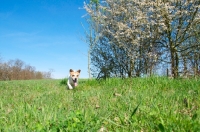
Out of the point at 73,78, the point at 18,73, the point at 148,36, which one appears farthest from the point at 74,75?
the point at 18,73

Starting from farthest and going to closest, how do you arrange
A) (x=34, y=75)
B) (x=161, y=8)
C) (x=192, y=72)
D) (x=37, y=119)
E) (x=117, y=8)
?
(x=34, y=75), (x=117, y=8), (x=161, y=8), (x=192, y=72), (x=37, y=119)

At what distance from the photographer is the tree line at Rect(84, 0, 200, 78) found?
49.3 ft

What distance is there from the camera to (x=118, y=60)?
1855cm

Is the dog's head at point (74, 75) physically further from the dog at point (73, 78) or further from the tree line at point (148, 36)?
the tree line at point (148, 36)

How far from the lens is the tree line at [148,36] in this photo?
15.0 m

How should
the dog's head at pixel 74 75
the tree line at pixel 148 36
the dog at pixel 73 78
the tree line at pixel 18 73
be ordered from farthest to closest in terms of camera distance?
the tree line at pixel 18 73 → the tree line at pixel 148 36 → the dog's head at pixel 74 75 → the dog at pixel 73 78

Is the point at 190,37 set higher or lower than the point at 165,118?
higher

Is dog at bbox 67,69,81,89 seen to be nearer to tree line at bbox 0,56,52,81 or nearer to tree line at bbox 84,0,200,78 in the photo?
tree line at bbox 84,0,200,78

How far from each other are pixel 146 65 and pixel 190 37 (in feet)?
11.3

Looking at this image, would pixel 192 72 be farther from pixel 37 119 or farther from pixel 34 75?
pixel 34 75

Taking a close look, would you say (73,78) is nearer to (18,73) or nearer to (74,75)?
(74,75)

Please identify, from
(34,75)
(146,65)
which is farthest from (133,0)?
(34,75)

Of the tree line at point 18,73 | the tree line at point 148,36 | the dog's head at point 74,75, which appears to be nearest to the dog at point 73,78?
the dog's head at point 74,75

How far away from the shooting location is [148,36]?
15.5 m
